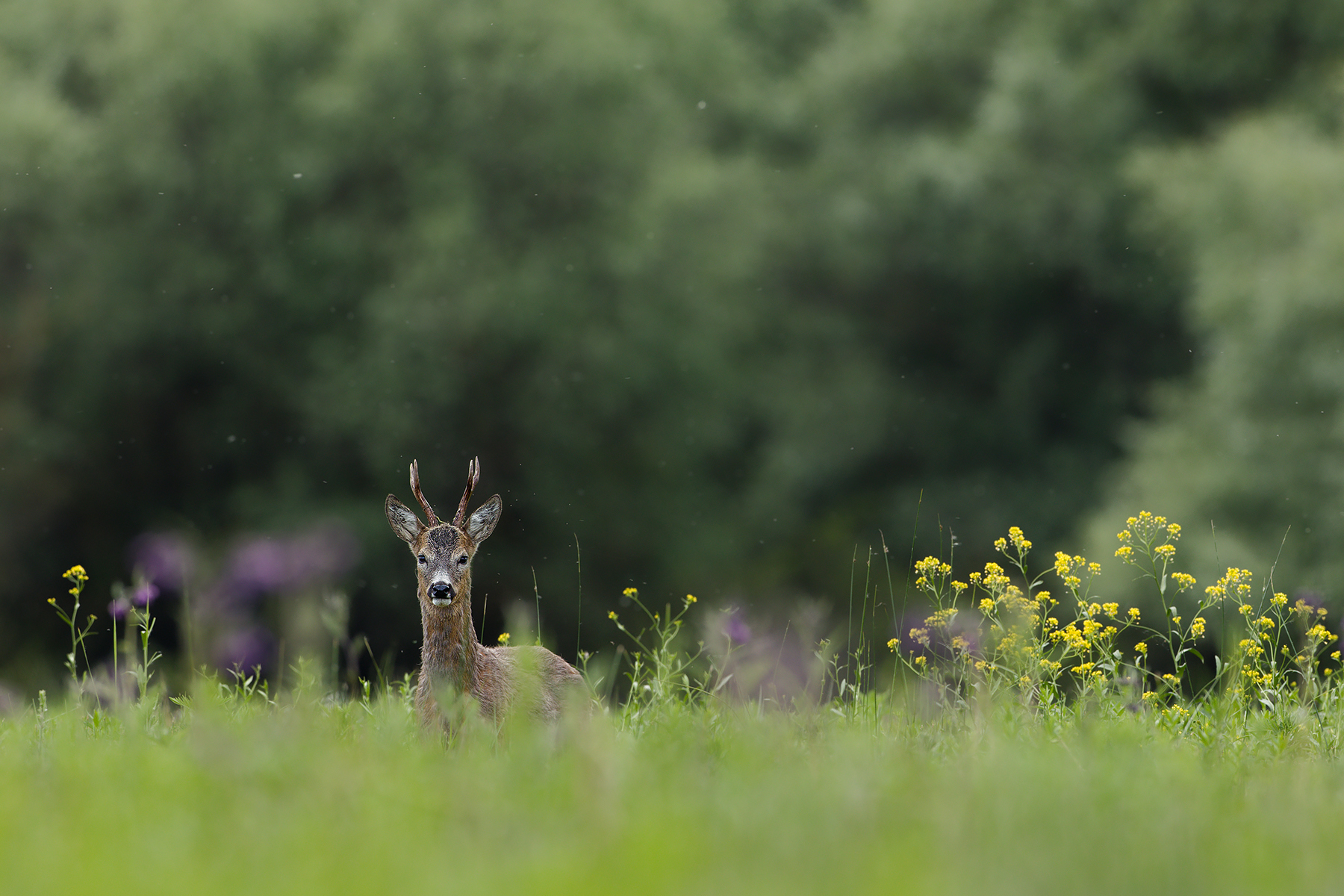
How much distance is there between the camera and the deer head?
3.74 m

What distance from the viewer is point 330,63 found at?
13.9 metres

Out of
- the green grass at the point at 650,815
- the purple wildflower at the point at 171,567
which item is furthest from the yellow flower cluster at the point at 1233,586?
the purple wildflower at the point at 171,567

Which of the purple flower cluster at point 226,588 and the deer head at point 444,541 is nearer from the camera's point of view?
the purple flower cluster at point 226,588

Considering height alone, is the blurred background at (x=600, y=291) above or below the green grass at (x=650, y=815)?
above

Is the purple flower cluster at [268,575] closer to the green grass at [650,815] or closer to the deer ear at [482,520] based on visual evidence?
the deer ear at [482,520]

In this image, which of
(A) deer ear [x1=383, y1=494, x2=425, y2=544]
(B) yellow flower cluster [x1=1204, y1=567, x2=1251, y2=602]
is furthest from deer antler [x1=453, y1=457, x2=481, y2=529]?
(B) yellow flower cluster [x1=1204, y1=567, x2=1251, y2=602]

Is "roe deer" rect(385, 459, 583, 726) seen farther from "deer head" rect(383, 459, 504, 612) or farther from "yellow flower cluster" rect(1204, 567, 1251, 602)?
"yellow flower cluster" rect(1204, 567, 1251, 602)

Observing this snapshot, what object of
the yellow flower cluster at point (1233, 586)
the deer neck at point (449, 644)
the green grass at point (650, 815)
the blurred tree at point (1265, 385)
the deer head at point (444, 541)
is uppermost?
the blurred tree at point (1265, 385)

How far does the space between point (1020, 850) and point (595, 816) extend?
0.61m

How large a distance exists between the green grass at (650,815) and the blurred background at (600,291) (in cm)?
903

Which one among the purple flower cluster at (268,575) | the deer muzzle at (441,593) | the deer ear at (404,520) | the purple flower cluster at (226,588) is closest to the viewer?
the purple flower cluster at (226,588)

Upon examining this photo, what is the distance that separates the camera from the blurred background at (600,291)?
12727mm

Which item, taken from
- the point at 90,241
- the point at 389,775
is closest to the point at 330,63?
the point at 90,241

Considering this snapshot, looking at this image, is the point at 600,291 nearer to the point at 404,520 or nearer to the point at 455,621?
the point at 404,520
